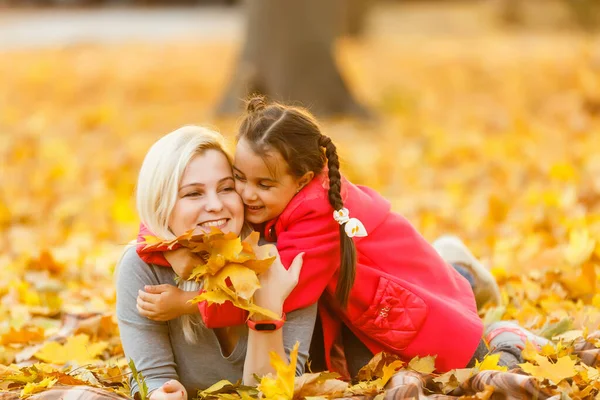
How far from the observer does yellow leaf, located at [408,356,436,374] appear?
2.90m

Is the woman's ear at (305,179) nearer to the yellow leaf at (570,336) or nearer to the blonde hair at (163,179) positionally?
the blonde hair at (163,179)

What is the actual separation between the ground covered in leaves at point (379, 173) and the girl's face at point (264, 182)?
2.55ft

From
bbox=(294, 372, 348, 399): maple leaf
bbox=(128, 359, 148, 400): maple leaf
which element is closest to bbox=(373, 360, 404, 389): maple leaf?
bbox=(294, 372, 348, 399): maple leaf

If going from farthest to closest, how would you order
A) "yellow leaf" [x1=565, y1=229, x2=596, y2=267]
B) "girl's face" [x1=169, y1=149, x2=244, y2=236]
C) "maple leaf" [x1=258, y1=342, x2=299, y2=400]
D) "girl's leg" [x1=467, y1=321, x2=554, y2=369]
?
"yellow leaf" [x1=565, y1=229, x2=596, y2=267] → "girl's leg" [x1=467, y1=321, x2=554, y2=369] → "girl's face" [x1=169, y1=149, x2=244, y2=236] → "maple leaf" [x1=258, y1=342, x2=299, y2=400]

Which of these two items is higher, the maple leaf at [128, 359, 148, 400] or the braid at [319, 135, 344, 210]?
the braid at [319, 135, 344, 210]

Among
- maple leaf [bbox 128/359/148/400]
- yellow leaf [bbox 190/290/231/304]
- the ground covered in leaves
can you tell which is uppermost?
yellow leaf [bbox 190/290/231/304]

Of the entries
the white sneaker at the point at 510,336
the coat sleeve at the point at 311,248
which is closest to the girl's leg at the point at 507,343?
the white sneaker at the point at 510,336

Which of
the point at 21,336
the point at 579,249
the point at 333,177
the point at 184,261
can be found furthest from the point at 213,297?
the point at 579,249

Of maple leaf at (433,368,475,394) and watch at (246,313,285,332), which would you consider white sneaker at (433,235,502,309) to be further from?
watch at (246,313,285,332)

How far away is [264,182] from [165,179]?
312mm

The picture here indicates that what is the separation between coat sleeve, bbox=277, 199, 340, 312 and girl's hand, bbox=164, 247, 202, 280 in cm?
27

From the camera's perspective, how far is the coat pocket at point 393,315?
9.46ft

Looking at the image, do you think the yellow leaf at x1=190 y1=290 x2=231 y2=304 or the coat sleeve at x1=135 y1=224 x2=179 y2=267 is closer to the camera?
the yellow leaf at x1=190 y1=290 x2=231 y2=304

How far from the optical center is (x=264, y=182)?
2838 millimetres
